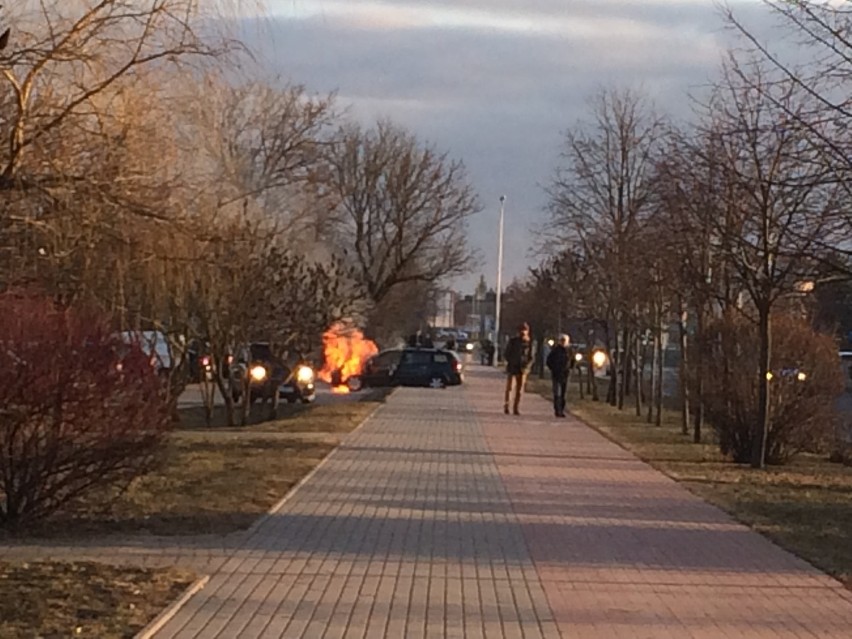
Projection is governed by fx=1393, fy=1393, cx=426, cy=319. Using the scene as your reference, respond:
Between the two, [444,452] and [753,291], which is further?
→ [444,452]

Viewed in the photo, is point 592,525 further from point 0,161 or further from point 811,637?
point 0,161

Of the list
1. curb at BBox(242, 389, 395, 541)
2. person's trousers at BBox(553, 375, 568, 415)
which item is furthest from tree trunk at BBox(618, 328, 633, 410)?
curb at BBox(242, 389, 395, 541)

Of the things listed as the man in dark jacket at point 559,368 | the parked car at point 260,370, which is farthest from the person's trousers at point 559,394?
the parked car at point 260,370

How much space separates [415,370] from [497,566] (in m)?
38.1

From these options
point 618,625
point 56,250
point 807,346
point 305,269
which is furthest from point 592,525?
point 305,269

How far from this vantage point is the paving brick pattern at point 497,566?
323 inches

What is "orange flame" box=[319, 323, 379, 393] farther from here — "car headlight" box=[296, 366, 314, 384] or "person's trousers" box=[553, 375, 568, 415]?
"person's trousers" box=[553, 375, 568, 415]

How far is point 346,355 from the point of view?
44.4 m

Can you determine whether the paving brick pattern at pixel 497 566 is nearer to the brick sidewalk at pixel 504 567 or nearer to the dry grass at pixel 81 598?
the brick sidewalk at pixel 504 567

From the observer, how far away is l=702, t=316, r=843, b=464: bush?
1981 centimetres

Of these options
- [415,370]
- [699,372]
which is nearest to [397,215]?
[415,370]

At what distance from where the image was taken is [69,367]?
33.3 ft

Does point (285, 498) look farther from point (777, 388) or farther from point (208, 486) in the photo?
point (777, 388)

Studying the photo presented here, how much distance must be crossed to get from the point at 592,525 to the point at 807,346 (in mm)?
8628
